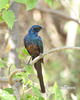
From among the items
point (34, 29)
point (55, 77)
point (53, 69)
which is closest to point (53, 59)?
point (53, 69)

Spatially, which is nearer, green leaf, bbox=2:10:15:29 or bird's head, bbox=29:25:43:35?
green leaf, bbox=2:10:15:29

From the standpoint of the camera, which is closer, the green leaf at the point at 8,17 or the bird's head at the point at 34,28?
the green leaf at the point at 8,17

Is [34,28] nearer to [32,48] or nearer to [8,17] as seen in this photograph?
[32,48]

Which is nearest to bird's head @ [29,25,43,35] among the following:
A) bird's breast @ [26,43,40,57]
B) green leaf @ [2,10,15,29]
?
bird's breast @ [26,43,40,57]

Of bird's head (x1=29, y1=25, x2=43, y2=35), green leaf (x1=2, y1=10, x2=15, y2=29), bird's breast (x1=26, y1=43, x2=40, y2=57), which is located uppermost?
green leaf (x1=2, y1=10, x2=15, y2=29)

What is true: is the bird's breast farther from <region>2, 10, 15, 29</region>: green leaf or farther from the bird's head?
<region>2, 10, 15, 29</region>: green leaf

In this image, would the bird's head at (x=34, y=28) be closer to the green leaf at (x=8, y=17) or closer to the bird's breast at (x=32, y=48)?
the bird's breast at (x=32, y=48)

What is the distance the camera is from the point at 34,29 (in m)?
3.60

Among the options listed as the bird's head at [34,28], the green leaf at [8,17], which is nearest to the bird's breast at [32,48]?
the bird's head at [34,28]

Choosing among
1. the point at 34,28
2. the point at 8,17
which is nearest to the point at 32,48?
the point at 34,28

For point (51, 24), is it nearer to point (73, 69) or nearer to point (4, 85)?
point (73, 69)

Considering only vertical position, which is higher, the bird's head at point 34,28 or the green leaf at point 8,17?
the green leaf at point 8,17

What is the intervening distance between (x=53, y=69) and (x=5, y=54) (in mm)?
3531

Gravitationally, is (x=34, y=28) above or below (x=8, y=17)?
below
